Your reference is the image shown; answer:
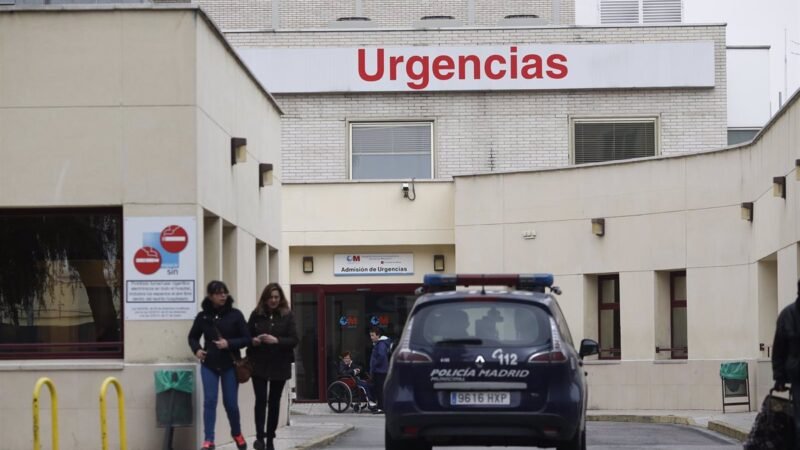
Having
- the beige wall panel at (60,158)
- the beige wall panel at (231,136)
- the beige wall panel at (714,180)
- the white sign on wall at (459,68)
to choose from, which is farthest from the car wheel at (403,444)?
the white sign on wall at (459,68)

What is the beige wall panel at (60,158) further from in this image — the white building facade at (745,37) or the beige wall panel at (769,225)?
the white building facade at (745,37)

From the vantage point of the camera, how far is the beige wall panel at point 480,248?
32.5m

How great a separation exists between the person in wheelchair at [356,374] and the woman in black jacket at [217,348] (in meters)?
14.9

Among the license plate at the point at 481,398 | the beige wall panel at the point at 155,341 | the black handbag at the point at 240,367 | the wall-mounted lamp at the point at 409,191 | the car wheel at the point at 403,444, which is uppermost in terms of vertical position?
the wall-mounted lamp at the point at 409,191

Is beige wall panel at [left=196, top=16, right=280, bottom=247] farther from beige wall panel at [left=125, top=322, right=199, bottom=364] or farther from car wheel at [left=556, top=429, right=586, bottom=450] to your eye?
car wheel at [left=556, top=429, right=586, bottom=450]

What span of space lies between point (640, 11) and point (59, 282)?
80.5 feet

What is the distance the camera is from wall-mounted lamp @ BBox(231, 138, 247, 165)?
19.2m

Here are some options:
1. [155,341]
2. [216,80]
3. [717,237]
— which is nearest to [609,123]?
[717,237]

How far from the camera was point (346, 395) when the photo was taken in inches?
1209

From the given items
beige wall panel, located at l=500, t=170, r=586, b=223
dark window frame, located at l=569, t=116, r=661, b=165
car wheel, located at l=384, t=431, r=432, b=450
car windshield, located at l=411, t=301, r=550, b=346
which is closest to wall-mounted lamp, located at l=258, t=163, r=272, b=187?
car windshield, located at l=411, t=301, r=550, b=346

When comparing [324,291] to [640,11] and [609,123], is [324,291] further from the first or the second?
[640,11]

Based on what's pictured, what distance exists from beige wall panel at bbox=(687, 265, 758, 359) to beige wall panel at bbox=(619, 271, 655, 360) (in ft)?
2.78

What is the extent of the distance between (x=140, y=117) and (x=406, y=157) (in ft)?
59.9

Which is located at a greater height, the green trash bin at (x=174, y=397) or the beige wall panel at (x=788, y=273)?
the beige wall panel at (x=788, y=273)
